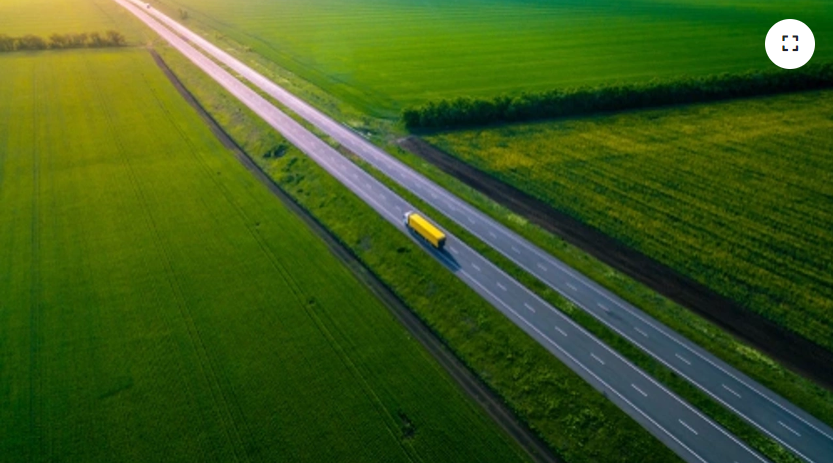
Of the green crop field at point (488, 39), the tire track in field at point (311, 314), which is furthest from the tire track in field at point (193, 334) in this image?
the green crop field at point (488, 39)

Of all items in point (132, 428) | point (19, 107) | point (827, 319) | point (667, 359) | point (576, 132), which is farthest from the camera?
point (19, 107)

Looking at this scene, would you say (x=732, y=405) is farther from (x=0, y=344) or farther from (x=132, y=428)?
(x=0, y=344)

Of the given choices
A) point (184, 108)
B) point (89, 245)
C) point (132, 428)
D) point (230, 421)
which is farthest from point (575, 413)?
point (184, 108)

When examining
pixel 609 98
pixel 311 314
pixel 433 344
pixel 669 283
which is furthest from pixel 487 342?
pixel 609 98

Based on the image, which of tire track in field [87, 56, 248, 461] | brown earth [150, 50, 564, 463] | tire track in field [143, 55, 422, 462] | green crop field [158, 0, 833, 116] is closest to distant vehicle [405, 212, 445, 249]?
brown earth [150, 50, 564, 463]

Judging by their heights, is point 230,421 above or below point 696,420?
below
